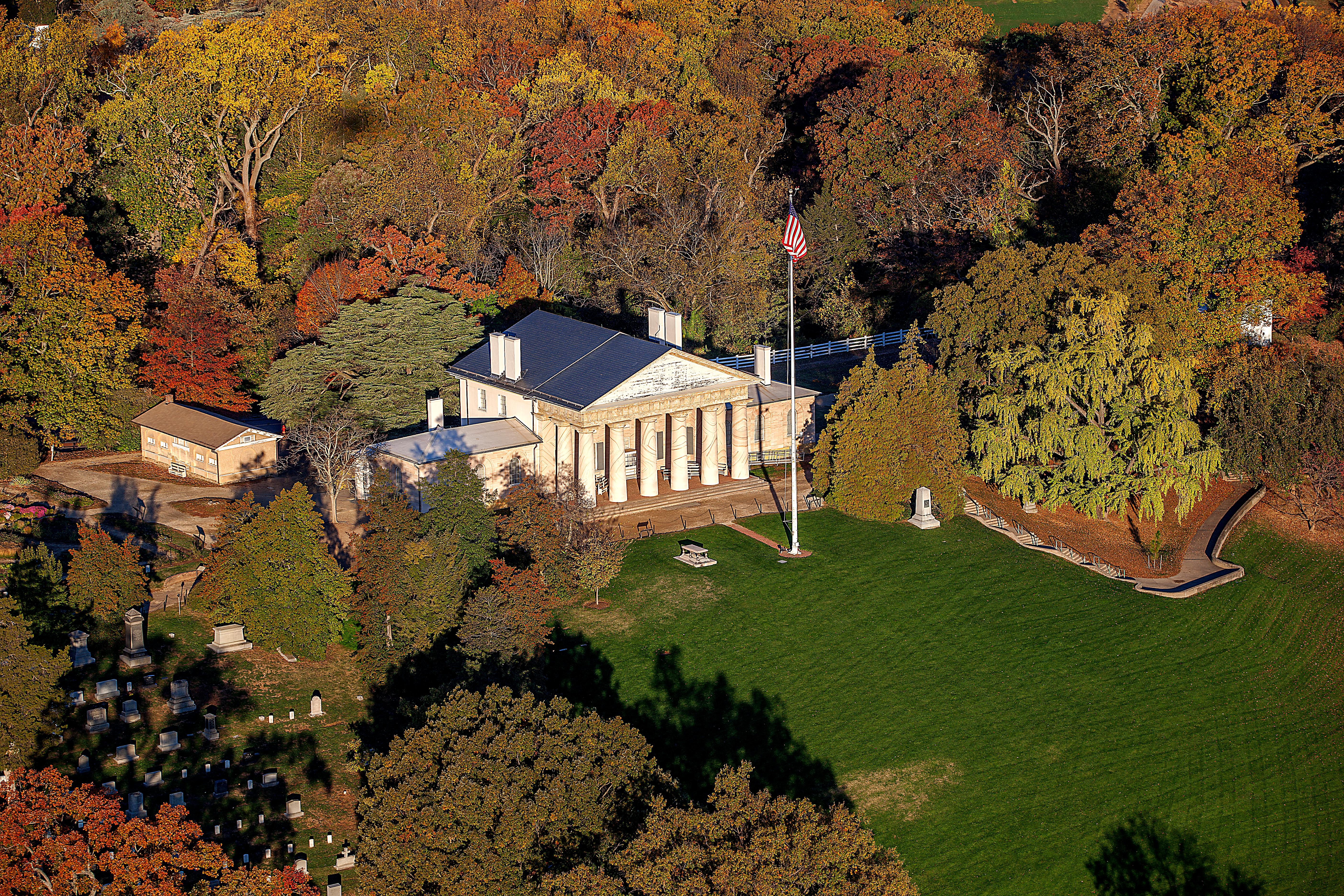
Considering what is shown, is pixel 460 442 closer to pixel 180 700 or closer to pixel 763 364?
pixel 763 364

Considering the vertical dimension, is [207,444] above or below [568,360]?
below

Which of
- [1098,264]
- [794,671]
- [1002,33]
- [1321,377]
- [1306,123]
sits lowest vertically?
[794,671]

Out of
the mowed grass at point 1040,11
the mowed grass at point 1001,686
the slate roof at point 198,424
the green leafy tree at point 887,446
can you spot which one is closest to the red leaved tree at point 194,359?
the slate roof at point 198,424

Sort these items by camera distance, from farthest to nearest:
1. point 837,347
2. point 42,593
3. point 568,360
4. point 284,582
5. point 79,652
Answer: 1. point 837,347
2. point 568,360
3. point 284,582
4. point 42,593
5. point 79,652

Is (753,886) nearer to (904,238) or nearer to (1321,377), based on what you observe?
(1321,377)

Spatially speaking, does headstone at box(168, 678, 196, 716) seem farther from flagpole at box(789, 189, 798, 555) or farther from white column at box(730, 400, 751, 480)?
white column at box(730, 400, 751, 480)

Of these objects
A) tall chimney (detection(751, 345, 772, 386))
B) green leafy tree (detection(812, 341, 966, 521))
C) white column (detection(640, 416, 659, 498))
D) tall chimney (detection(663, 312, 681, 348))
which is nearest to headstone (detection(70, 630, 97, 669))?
white column (detection(640, 416, 659, 498))

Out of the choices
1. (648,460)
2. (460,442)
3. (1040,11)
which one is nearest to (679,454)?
(648,460)

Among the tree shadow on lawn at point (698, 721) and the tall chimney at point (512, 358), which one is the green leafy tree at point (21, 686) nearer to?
the tree shadow on lawn at point (698, 721)

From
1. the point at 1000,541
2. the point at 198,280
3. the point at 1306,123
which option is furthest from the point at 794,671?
the point at 1306,123
